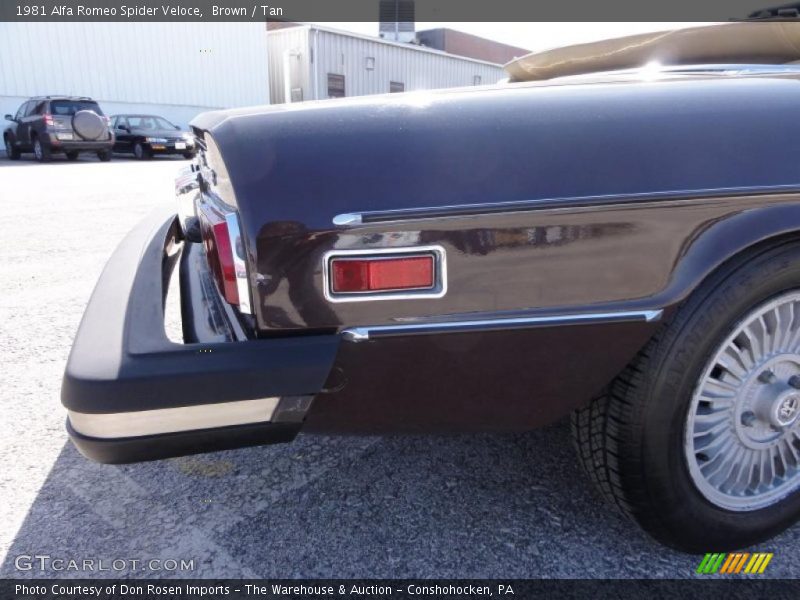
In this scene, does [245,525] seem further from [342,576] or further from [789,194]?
[789,194]

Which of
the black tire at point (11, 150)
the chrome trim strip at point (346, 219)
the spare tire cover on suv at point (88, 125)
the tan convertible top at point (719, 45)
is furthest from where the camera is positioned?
the black tire at point (11, 150)

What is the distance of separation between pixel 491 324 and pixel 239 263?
554mm

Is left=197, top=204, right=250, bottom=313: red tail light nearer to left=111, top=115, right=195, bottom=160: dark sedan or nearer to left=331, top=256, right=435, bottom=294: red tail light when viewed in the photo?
left=331, top=256, right=435, bottom=294: red tail light

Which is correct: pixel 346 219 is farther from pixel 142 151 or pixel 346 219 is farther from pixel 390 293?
pixel 142 151

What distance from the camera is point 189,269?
2.12 m

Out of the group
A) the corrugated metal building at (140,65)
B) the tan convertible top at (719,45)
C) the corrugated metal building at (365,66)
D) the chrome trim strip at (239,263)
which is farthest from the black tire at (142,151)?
the chrome trim strip at (239,263)

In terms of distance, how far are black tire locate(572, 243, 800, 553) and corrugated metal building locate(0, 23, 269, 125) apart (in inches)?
851

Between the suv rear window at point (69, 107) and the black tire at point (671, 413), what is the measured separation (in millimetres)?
15872

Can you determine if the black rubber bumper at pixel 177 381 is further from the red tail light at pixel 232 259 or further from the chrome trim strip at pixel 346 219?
the chrome trim strip at pixel 346 219

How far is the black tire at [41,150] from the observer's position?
47.3ft

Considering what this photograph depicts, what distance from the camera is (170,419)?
A: 1288 millimetres

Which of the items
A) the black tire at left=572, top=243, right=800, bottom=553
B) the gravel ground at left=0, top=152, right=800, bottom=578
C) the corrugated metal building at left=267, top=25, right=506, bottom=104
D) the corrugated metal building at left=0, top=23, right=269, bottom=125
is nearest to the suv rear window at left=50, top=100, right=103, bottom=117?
the corrugated metal building at left=267, top=25, right=506, bottom=104

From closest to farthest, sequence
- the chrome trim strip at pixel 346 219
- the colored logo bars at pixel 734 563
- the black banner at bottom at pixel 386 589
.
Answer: the chrome trim strip at pixel 346 219 < the black banner at bottom at pixel 386 589 < the colored logo bars at pixel 734 563

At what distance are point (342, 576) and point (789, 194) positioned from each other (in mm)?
1400
